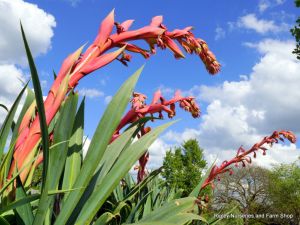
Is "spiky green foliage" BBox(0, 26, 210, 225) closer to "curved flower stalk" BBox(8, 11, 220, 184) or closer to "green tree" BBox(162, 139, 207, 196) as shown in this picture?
"curved flower stalk" BBox(8, 11, 220, 184)

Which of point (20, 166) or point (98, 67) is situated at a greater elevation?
point (98, 67)

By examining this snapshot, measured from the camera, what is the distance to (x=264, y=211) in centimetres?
4569

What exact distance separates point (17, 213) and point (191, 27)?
0.76 m

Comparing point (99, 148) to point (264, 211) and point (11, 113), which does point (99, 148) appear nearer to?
point (11, 113)

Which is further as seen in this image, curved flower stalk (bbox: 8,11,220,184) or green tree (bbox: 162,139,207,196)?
green tree (bbox: 162,139,207,196)

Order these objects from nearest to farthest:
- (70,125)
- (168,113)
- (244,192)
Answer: (70,125) → (168,113) → (244,192)

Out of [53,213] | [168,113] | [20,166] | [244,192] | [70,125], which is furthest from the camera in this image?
[244,192]

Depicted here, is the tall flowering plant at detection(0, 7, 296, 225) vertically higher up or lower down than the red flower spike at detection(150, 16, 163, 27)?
lower down

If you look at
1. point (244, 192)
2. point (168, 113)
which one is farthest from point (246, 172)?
point (168, 113)

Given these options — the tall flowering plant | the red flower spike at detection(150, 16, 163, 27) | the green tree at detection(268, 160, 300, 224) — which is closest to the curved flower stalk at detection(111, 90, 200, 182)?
the tall flowering plant

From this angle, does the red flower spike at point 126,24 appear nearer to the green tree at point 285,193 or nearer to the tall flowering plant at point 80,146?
the tall flowering plant at point 80,146

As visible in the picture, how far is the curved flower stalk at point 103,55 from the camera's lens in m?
1.08

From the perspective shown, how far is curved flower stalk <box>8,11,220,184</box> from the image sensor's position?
1080mm

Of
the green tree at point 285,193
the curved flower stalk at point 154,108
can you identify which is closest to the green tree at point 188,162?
the green tree at point 285,193
